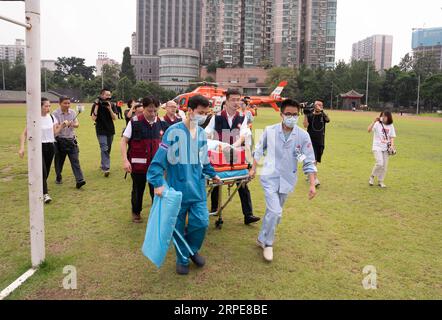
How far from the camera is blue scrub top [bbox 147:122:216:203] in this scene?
4070 millimetres

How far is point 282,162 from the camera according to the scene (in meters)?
4.75

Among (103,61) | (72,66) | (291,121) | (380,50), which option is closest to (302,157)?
(291,121)

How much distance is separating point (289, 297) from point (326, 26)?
110728mm

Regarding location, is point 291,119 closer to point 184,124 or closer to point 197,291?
point 184,124

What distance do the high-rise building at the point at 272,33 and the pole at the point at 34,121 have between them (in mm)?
101000

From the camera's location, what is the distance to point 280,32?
108 m

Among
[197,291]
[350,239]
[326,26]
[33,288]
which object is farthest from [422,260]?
[326,26]

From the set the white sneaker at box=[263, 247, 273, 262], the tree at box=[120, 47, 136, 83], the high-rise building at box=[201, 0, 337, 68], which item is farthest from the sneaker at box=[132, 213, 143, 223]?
the high-rise building at box=[201, 0, 337, 68]

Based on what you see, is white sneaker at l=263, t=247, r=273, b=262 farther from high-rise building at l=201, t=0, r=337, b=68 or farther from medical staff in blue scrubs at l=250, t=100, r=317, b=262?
high-rise building at l=201, t=0, r=337, b=68

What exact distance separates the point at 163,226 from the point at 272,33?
370 feet

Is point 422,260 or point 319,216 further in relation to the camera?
point 319,216

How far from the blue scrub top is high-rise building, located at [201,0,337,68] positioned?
10069 cm

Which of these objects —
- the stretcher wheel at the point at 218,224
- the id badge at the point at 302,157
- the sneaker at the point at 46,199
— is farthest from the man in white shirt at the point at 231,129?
the sneaker at the point at 46,199

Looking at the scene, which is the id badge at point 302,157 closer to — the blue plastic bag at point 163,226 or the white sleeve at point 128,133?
the blue plastic bag at point 163,226
